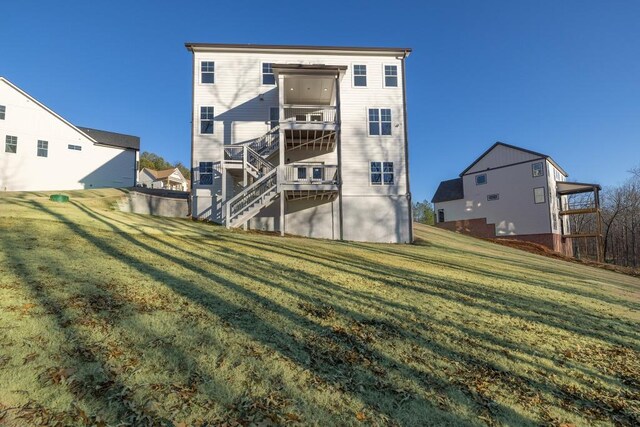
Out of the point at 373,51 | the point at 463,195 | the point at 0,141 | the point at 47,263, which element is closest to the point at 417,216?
the point at 463,195

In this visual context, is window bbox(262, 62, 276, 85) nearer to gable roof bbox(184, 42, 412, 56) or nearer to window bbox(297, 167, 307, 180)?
gable roof bbox(184, 42, 412, 56)

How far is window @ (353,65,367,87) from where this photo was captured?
18.2m

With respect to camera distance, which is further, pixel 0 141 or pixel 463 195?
pixel 463 195

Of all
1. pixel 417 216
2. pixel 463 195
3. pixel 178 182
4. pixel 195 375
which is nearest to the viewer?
pixel 195 375

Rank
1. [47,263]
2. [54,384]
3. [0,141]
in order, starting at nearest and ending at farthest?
[54,384] → [47,263] → [0,141]

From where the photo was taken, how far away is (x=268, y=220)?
56.6ft

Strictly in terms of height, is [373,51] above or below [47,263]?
above

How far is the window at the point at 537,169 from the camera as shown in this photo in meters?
27.7

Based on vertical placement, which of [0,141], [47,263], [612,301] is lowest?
[612,301]

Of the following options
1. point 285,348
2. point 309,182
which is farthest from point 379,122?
point 285,348

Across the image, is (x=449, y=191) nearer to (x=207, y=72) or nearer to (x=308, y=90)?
(x=308, y=90)

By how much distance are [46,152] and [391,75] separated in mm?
24243

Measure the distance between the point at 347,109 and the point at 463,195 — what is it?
2154 centimetres

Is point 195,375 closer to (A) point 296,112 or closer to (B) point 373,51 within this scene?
A: (A) point 296,112
